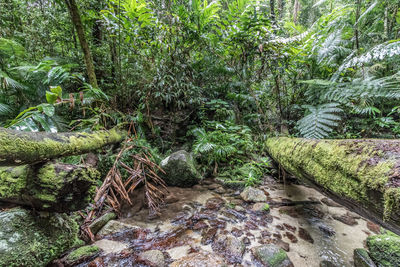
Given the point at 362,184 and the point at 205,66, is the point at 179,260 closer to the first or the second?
the point at 362,184

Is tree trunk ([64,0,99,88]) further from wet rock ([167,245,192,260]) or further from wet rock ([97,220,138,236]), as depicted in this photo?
wet rock ([167,245,192,260])

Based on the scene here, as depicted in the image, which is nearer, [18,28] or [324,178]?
[324,178]

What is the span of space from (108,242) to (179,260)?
75 cm

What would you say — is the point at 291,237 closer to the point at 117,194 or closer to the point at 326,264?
the point at 326,264

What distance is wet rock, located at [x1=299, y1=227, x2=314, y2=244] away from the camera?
177 centimetres

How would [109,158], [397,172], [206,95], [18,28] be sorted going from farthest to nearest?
[206,95]
[18,28]
[109,158]
[397,172]

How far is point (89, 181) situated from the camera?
116cm

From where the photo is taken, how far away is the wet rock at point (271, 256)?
144 centimetres

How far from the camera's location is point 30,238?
1.14m

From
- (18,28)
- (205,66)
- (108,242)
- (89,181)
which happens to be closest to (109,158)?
(108,242)

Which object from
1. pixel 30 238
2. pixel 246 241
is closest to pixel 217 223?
pixel 246 241

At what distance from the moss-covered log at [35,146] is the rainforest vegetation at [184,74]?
0.97 metres

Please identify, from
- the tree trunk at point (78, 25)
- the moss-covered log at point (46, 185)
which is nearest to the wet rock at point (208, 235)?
the moss-covered log at point (46, 185)

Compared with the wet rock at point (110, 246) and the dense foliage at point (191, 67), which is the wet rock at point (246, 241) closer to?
the wet rock at point (110, 246)
